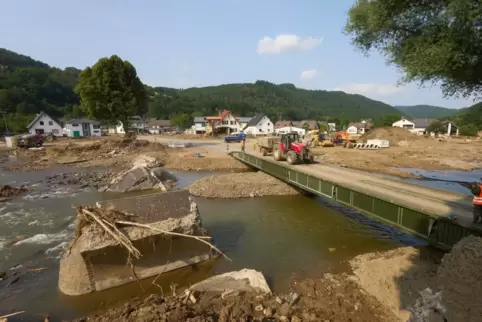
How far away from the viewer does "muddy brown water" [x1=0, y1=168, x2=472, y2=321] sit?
679cm

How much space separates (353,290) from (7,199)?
1788cm

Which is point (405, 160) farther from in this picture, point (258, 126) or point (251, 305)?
→ point (258, 126)

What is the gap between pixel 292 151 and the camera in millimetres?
15719

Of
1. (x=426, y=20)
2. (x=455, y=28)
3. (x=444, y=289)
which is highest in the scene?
(x=426, y=20)

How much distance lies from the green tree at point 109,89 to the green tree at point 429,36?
1262 inches

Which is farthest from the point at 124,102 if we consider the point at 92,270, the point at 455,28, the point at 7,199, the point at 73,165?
the point at 455,28

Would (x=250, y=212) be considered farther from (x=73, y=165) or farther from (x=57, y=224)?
(x=73, y=165)

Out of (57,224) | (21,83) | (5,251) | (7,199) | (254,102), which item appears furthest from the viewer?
(254,102)

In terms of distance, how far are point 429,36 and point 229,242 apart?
879cm

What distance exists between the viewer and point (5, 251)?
9188mm

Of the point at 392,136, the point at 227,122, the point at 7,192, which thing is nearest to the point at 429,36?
the point at 7,192

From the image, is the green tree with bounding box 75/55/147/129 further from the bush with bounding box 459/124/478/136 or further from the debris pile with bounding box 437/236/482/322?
the bush with bounding box 459/124/478/136

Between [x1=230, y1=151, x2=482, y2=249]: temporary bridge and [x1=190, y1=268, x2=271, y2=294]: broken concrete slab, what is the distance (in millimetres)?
4290

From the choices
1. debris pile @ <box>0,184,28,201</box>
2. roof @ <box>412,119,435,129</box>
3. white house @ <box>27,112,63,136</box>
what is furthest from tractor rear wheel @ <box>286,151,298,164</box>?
roof @ <box>412,119,435,129</box>
